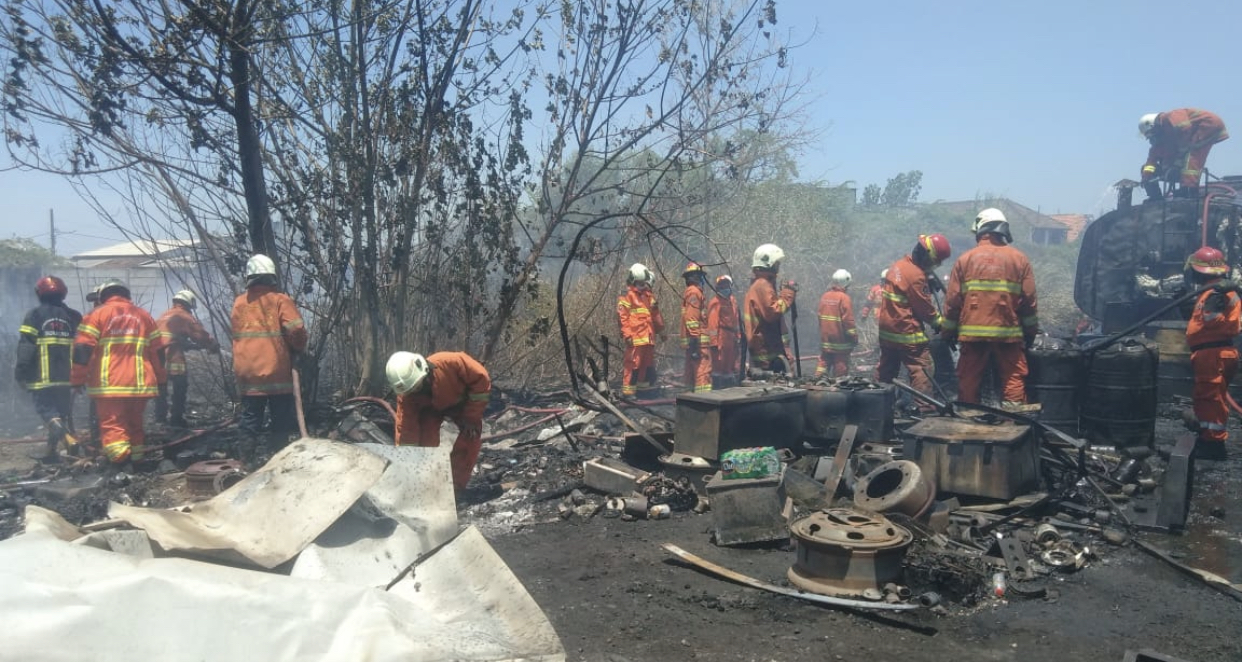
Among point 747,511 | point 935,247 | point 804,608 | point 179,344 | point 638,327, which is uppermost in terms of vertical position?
point 935,247

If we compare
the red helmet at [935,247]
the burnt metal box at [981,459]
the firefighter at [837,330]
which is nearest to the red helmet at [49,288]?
the burnt metal box at [981,459]

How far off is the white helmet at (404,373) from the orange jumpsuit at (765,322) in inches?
172

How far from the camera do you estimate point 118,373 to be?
293 inches

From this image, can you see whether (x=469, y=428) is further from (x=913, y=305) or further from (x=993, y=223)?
(x=993, y=223)

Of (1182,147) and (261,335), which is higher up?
(1182,147)

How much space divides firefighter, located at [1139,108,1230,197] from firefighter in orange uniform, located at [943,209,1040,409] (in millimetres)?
7094

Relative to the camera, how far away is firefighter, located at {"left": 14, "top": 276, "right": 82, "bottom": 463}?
8.40 meters

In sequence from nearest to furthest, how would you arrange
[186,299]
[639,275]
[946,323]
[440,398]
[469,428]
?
[440,398] < [469,428] < [946,323] < [186,299] < [639,275]

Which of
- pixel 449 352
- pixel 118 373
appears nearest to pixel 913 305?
pixel 449 352

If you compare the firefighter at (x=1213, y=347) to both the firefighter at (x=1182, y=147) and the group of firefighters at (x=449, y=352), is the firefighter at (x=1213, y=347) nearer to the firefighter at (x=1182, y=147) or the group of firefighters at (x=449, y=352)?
the group of firefighters at (x=449, y=352)

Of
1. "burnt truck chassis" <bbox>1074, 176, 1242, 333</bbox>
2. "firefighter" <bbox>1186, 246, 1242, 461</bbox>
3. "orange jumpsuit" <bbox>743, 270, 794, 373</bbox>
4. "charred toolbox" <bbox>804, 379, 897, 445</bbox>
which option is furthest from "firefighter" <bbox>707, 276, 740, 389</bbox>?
"burnt truck chassis" <bbox>1074, 176, 1242, 333</bbox>

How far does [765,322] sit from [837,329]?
2.52 metres

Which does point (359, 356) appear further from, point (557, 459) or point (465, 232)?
point (557, 459)

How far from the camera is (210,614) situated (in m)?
2.40
